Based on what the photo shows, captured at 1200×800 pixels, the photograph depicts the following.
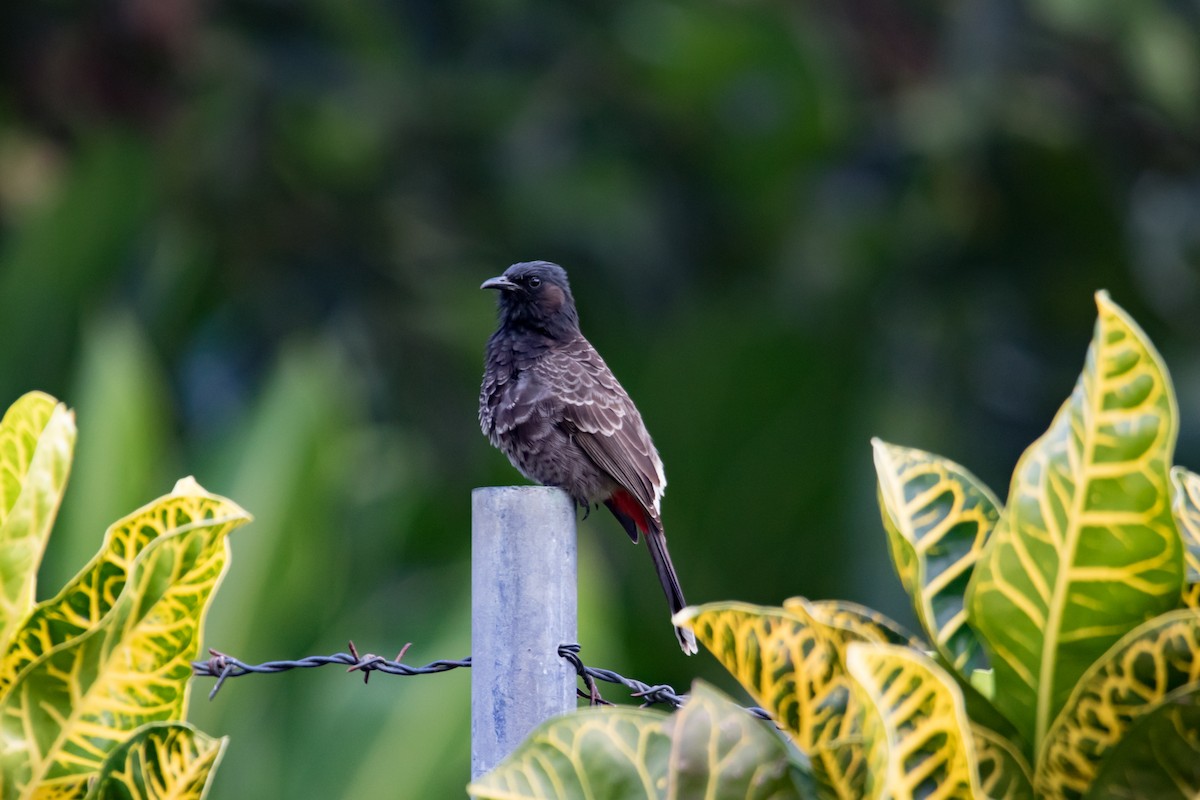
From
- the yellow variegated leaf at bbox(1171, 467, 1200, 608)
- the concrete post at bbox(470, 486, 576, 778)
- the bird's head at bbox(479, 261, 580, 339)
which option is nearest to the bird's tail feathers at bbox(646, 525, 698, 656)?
the bird's head at bbox(479, 261, 580, 339)

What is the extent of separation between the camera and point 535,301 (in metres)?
4.01

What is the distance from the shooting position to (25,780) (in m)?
1.93

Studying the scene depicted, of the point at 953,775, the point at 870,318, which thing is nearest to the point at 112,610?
the point at 953,775

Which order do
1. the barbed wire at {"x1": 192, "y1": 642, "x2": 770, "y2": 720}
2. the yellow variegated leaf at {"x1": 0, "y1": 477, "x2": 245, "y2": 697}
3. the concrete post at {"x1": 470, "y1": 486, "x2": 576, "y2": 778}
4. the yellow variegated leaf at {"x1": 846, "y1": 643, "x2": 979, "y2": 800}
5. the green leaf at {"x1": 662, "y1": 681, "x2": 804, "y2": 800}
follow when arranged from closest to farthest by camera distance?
the yellow variegated leaf at {"x1": 846, "y1": 643, "x2": 979, "y2": 800}
the green leaf at {"x1": 662, "y1": 681, "x2": 804, "y2": 800}
the yellow variegated leaf at {"x1": 0, "y1": 477, "x2": 245, "y2": 697}
the concrete post at {"x1": 470, "y1": 486, "x2": 576, "y2": 778}
the barbed wire at {"x1": 192, "y1": 642, "x2": 770, "y2": 720}

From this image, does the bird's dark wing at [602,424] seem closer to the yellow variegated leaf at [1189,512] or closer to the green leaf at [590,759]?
the yellow variegated leaf at [1189,512]

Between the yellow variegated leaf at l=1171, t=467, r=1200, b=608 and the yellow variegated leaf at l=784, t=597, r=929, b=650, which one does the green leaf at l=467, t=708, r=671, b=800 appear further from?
the yellow variegated leaf at l=1171, t=467, r=1200, b=608

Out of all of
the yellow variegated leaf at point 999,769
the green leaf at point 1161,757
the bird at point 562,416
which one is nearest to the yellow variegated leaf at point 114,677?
the yellow variegated leaf at point 999,769

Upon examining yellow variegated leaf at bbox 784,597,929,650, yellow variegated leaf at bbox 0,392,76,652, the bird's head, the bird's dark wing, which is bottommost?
yellow variegated leaf at bbox 784,597,929,650

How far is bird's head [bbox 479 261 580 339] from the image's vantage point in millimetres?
3998

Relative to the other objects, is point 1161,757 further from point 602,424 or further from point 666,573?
point 602,424

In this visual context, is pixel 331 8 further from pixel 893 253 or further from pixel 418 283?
pixel 893 253

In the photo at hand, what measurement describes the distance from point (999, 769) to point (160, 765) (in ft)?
3.18

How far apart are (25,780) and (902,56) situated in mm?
8810

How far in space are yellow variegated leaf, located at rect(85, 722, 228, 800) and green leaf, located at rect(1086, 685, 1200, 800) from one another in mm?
1007
